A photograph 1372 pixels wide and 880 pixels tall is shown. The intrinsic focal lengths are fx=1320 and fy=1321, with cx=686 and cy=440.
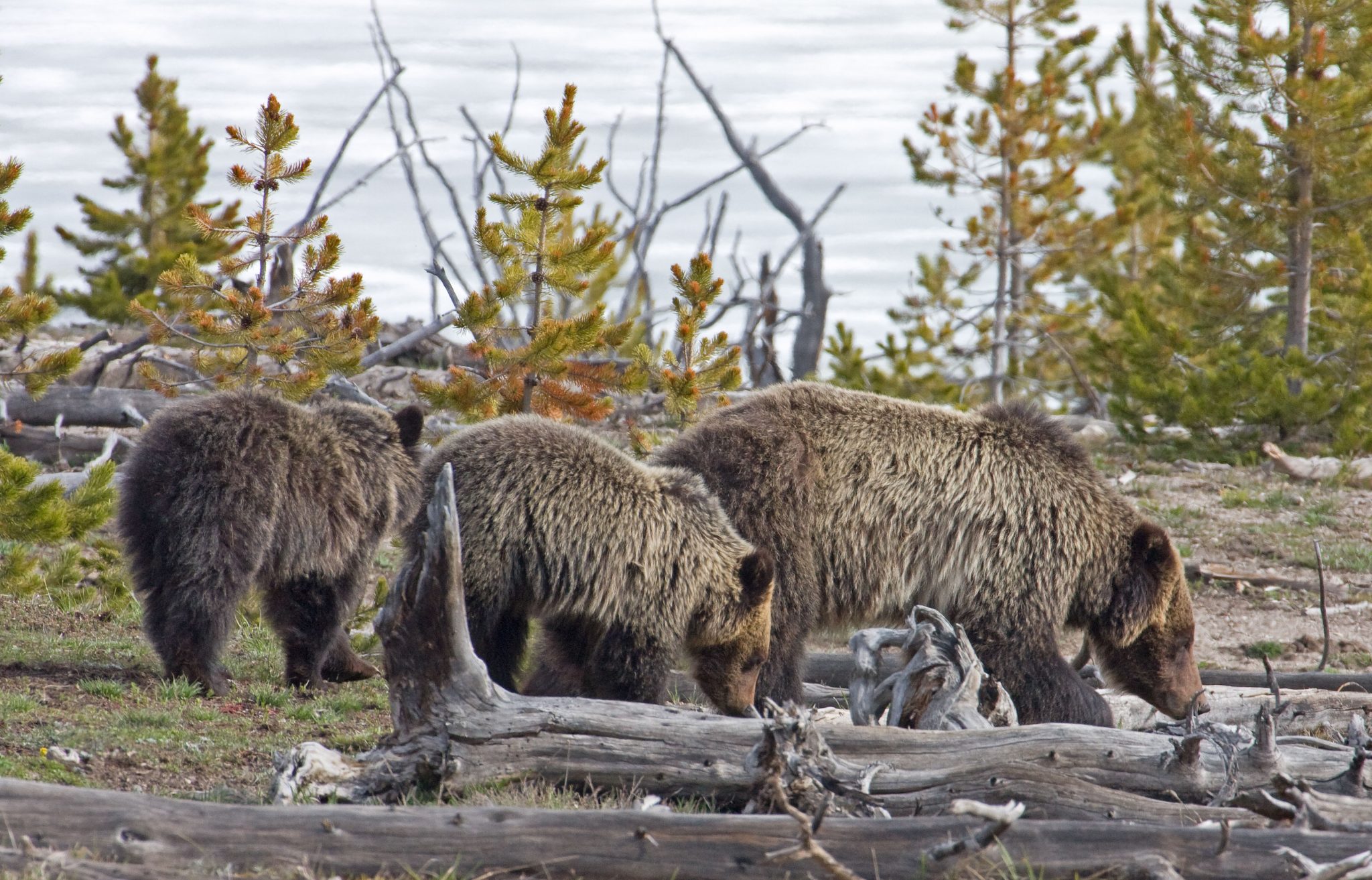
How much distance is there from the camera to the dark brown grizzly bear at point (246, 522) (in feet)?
22.9

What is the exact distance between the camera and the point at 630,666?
6.20 m

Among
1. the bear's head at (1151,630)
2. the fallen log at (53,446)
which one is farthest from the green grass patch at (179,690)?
the fallen log at (53,446)

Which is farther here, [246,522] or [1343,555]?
[1343,555]

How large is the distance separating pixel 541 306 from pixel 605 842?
280 inches

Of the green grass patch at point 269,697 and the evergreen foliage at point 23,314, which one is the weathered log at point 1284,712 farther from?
the evergreen foliage at point 23,314

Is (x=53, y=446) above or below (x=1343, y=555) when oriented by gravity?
above

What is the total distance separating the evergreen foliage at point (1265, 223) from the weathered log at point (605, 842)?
14.5 meters

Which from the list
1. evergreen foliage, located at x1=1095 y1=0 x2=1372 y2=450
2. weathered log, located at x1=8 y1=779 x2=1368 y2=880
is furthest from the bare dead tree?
weathered log, located at x1=8 y1=779 x2=1368 y2=880

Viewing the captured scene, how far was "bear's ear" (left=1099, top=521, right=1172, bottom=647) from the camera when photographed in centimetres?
707

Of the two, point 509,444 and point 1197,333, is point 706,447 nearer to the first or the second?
point 509,444

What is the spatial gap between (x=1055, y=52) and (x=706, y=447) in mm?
18804

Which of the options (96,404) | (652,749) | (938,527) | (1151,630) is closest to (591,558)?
(652,749)

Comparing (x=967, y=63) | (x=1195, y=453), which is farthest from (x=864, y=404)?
(x=967, y=63)

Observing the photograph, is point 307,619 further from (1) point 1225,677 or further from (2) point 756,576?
(1) point 1225,677
